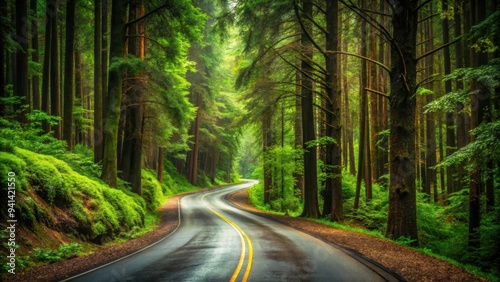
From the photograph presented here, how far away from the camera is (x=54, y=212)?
995 cm

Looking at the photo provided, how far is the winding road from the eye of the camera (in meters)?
6.84

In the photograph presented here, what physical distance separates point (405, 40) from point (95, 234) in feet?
41.6

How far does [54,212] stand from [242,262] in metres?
6.46

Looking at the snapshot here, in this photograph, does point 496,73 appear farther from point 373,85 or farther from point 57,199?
point 57,199

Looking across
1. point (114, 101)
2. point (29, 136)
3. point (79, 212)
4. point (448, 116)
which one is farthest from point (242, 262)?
point (448, 116)

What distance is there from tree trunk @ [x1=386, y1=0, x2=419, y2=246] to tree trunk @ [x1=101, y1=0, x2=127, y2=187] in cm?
1179

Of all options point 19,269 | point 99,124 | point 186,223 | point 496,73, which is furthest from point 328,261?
point 99,124

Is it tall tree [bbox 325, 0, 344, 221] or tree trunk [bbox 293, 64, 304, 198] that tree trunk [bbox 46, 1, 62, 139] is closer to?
tree trunk [bbox 293, 64, 304, 198]

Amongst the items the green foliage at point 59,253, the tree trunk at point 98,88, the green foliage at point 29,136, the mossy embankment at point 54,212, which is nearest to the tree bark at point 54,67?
the tree trunk at point 98,88

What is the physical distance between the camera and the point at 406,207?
34.1ft

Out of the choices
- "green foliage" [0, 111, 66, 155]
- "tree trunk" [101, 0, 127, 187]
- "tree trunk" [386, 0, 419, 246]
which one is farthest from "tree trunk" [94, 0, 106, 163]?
"tree trunk" [386, 0, 419, 246]

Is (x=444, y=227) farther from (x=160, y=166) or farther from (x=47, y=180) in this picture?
(x=160, y=166)

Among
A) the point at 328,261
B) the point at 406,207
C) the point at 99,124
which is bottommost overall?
the point at 328,261

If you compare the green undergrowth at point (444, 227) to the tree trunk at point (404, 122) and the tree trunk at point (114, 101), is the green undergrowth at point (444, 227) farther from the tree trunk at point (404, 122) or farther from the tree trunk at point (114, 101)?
the tree trunk at point (114, 101)
